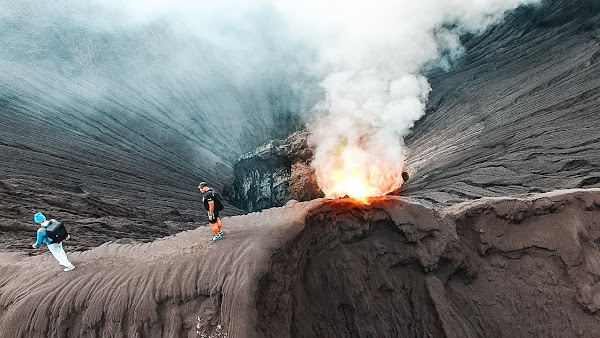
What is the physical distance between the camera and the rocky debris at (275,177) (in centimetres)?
1686

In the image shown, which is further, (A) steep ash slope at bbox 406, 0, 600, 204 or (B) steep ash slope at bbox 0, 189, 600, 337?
(A) steep ash slope at bbox 406, 0, 600, 204

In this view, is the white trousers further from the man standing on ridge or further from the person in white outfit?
the man standing on ridge

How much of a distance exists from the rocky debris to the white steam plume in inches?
21.8

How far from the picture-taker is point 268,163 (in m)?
18.7

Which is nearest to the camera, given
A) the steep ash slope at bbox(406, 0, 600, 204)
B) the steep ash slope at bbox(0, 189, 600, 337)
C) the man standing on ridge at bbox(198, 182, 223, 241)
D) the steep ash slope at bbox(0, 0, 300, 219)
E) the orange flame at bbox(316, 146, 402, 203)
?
the steep ash slope at bbox(0, 189, 600, 337)

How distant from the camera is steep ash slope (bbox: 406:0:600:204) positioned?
11.9m

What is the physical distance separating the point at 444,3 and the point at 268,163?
11526 millimetres

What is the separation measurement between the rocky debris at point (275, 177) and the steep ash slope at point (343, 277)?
28.2ft

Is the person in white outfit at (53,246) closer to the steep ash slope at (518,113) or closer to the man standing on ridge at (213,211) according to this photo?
the man standing on ridge at (213,211)

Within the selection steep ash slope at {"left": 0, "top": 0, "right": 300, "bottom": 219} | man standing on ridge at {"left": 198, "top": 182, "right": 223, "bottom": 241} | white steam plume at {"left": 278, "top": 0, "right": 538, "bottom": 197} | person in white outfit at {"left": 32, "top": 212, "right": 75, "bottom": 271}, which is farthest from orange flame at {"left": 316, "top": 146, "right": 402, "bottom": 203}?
person in white outfit at {"left": 32, "top": 212, "right": 75, "bottom": 271}

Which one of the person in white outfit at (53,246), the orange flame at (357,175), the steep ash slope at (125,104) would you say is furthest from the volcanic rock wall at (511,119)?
the person in white outfit at (53,246)

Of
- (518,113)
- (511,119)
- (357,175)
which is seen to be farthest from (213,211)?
(518,113)

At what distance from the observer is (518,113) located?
1460cm

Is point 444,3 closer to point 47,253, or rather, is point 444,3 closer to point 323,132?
point 323,132
